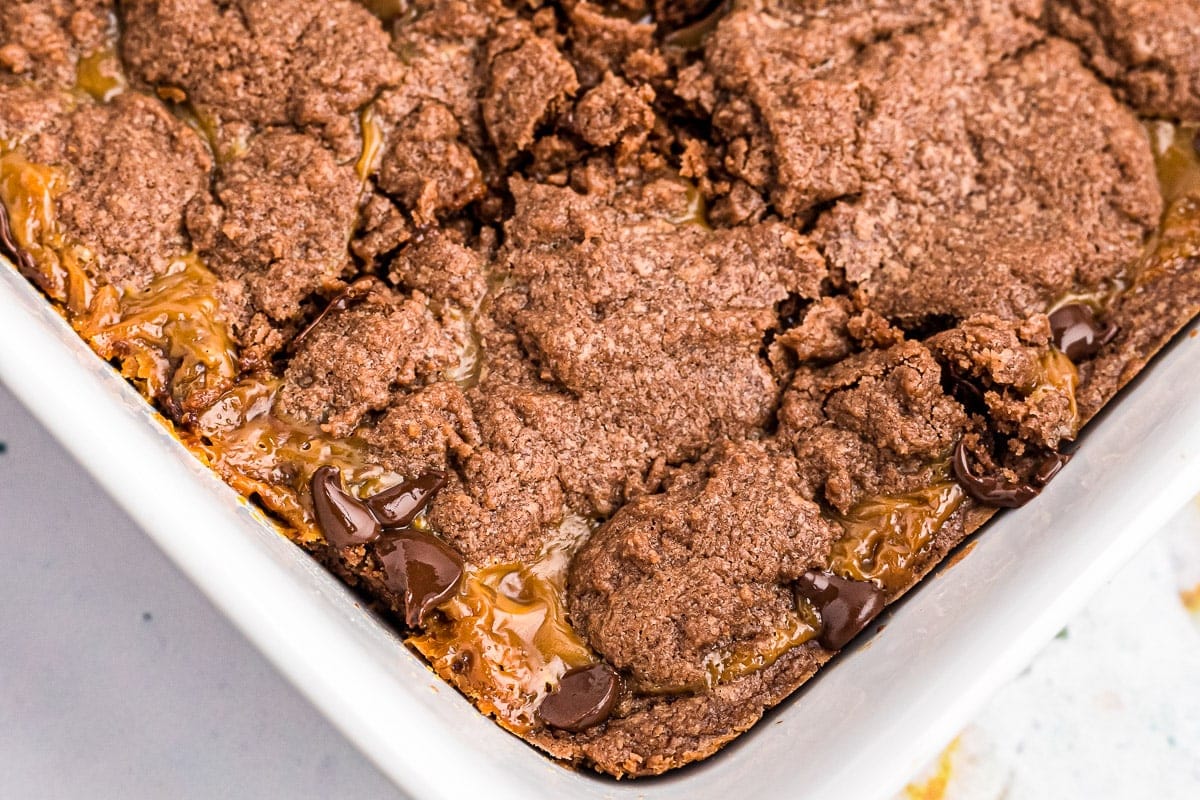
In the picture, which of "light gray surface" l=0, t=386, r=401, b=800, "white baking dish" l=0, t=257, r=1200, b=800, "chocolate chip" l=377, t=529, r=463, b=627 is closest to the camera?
"white baking dish" l=0, t=257, r=1200, b=800

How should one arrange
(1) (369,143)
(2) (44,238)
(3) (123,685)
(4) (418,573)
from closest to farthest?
1. (4) (418,573)
2. (2) (44,238)
3. (1) (369,143)
4. (3) (123,685)

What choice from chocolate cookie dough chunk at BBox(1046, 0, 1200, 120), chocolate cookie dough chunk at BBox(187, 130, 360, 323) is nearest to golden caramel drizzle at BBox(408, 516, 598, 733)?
chocolate cookie dough chunk at BBox(187, 130, 360, 323)

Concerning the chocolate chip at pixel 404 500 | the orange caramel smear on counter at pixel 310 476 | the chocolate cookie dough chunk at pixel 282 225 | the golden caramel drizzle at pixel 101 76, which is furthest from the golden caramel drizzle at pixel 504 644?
the golden caramel drizzle at pixel 101 76

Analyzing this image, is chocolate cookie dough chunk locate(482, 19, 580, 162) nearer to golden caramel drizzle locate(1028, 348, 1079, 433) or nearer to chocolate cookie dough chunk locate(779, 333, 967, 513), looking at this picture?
chocolate cookie dough chunk locate(779, 333, 967, 513)

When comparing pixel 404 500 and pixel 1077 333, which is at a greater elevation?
pixel 1077 333

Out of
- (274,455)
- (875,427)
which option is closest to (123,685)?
(274,455)

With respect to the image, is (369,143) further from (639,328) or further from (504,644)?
(504,644)

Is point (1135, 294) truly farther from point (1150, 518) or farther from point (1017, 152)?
point (1150, 518)
